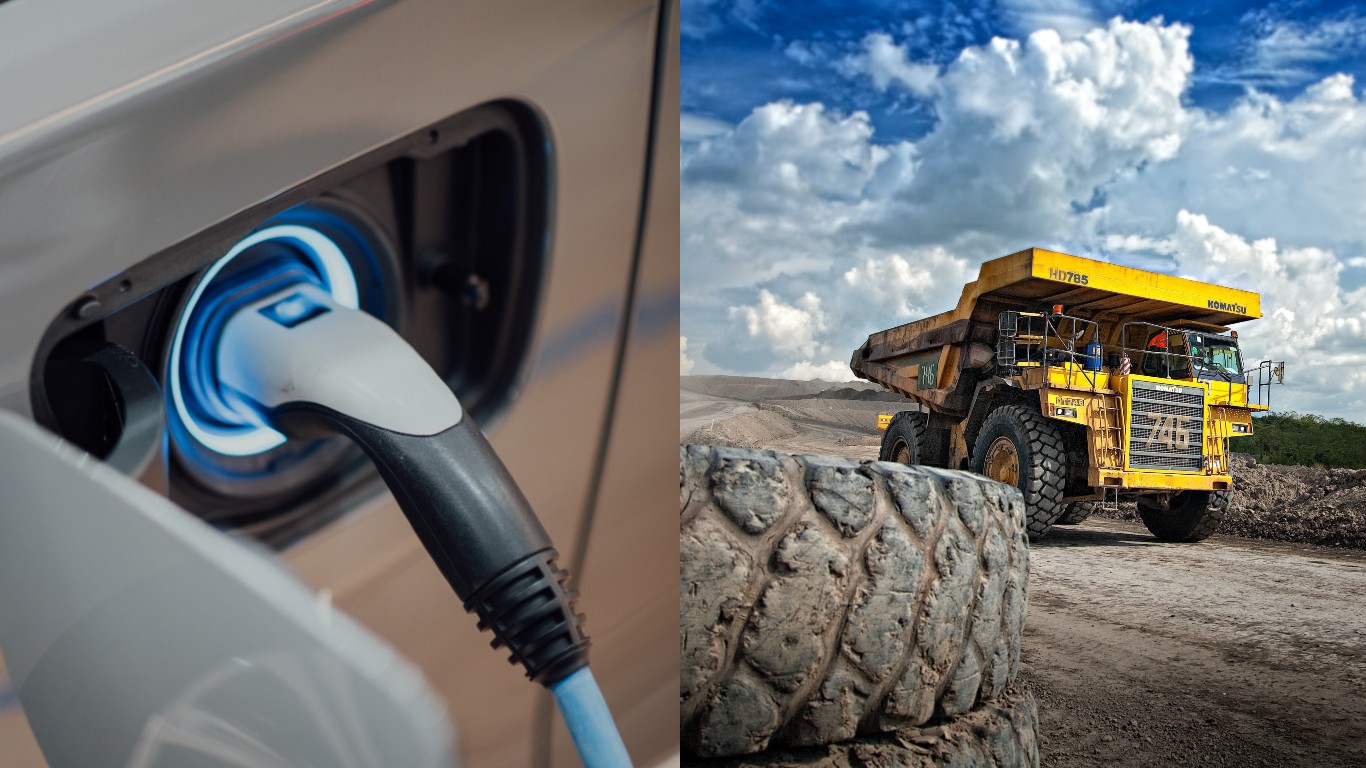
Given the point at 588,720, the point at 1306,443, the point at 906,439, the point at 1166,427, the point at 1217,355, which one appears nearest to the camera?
the point at 588,720

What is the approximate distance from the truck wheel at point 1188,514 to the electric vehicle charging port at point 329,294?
7.53 meters

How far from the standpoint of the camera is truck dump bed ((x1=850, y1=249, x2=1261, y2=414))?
6859 millimetres

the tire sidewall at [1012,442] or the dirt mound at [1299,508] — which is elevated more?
the tire sidewall at [1012,442]

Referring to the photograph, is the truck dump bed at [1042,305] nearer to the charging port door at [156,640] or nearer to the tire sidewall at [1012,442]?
the tire sidewall at [1012,442]

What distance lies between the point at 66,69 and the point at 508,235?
27 centimetres

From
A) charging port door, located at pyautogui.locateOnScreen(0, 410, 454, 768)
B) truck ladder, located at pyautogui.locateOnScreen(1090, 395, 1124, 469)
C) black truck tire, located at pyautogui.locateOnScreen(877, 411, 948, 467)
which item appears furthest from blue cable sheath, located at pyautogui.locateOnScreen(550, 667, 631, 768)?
black truck tire, located at pyautogui.locateOnScreen(877, 411, 948, 467)

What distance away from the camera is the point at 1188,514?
693 cm

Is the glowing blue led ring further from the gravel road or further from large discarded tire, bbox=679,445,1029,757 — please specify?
the gravel road

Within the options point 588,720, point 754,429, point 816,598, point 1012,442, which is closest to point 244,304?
point 588,720

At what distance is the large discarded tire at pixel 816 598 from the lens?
101 centimetres

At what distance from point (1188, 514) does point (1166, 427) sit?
0.87 meters

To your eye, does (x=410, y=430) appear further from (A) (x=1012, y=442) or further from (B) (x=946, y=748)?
(A) (x=1012, y=442)

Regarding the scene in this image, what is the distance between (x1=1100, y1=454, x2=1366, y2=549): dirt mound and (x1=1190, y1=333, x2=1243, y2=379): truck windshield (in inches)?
49.3

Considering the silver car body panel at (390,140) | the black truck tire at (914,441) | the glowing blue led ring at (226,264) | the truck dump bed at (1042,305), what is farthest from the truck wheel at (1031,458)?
the glowing blue led ring at (226,264)
